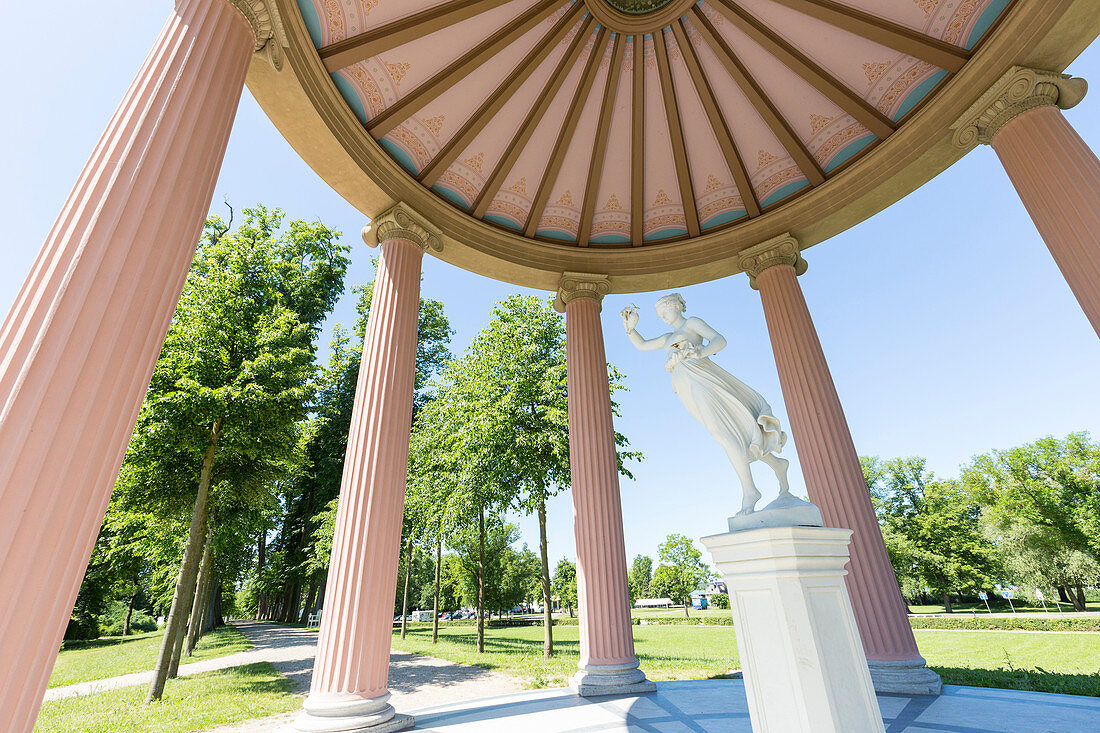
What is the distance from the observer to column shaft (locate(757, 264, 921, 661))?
820 centimetres

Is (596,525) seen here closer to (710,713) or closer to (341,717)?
(710,713)

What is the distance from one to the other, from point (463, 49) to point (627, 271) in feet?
21.7

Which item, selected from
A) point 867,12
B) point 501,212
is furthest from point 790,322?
point 501,212

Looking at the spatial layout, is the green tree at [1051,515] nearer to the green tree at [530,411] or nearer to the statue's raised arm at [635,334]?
the green tree at [530,411]

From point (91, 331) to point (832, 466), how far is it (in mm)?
11123

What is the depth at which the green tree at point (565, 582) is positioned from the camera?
198ft

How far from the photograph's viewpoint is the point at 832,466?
9.27 m

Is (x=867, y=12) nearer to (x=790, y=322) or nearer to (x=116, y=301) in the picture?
(x=790, y=322)

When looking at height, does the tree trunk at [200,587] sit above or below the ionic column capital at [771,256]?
below

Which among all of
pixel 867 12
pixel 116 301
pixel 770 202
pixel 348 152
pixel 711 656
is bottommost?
pixel 711 656

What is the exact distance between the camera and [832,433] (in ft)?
31.1

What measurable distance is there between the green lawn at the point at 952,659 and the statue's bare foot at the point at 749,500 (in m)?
9.21

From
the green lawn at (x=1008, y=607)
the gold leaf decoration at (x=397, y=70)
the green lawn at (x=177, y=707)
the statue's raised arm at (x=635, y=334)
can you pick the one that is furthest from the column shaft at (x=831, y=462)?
the green lawn at (x=1008, y=607)

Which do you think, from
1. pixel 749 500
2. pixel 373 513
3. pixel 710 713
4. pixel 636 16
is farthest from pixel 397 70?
pixel 710 713
